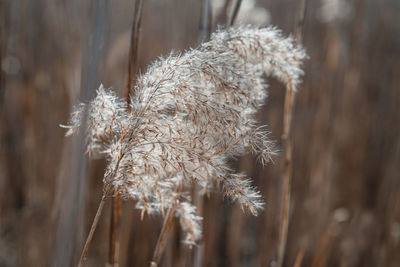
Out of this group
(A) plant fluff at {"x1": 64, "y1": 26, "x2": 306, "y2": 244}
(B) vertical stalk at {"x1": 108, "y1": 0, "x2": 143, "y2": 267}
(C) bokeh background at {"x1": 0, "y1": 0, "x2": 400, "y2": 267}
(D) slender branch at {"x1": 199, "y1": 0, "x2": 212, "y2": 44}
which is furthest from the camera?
(C) bokeh background at {"x1": 0, "y1": 0, "x2": 400, "y2": 267}

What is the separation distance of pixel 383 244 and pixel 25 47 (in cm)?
184

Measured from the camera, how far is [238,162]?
1.76 metres

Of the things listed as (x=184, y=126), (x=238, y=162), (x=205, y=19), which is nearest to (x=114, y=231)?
(x=184, y=126)

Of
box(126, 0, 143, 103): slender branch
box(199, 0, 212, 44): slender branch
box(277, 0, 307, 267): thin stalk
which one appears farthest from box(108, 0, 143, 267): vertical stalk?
box(277, 0, 307, 267): thin stalk

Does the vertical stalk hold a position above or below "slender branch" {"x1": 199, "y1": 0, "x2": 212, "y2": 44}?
below

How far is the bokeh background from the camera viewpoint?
1.38m

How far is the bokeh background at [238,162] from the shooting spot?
1.38m

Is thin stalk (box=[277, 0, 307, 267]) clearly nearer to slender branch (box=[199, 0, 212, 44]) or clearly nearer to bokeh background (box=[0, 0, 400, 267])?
slender branch (box=[199, 0, 212, 44])

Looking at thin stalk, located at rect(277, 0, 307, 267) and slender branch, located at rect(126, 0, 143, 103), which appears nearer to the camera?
slender branch, located at rect(126, 0, 143, 103)

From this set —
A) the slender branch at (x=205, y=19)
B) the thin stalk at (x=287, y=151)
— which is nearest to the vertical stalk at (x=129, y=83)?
the slender branch at (x=205, y=19)

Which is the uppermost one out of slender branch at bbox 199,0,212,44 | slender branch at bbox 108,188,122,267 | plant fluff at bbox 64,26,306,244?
slender branch at bbox 199,0,212,44

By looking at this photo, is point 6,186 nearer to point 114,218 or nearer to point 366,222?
point 114,218

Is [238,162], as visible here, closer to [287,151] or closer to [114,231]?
[287,151]

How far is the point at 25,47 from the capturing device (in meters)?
1.66
